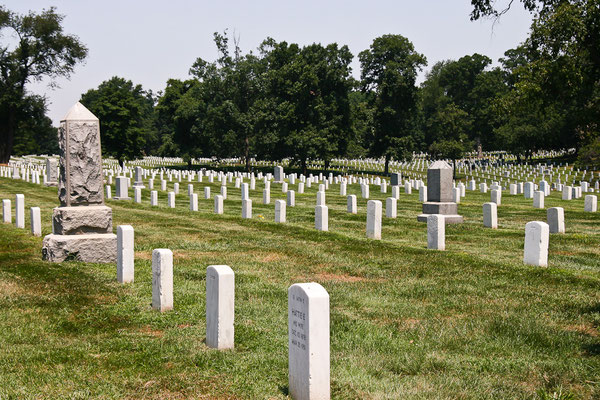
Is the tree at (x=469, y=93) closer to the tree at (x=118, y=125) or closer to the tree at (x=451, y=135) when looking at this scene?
the tree at (x=451, y=135)

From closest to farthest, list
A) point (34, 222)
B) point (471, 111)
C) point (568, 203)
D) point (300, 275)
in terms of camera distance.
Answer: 1. point (300, 275)
2. point (34, 222)
3. point (568, 203)
4. point (471, 111)

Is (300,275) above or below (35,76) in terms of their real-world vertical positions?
below

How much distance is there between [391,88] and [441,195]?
48.2 m

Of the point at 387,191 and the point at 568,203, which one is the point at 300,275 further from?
the point at 387,191

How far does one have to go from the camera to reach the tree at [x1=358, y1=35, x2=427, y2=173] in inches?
2640

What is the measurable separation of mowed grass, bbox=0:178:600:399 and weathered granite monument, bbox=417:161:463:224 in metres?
5.48

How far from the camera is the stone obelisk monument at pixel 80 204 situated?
12.4 metres

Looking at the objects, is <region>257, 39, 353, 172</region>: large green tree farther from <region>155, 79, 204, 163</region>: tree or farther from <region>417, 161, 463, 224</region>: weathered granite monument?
<region>417, 161, 463, 224</region>: weathered granite monument

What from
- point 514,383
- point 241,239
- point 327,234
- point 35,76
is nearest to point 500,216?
point 327,234

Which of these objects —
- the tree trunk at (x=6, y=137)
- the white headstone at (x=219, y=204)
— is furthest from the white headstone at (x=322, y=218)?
the tree trunk at (x=6, y=137)

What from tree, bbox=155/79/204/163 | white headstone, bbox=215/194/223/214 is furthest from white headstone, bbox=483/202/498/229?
tree, bbox=155/79/204/163

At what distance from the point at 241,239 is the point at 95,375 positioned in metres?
10.3

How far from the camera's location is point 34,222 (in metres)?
16.7

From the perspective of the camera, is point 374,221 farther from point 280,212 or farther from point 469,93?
point 469,93
